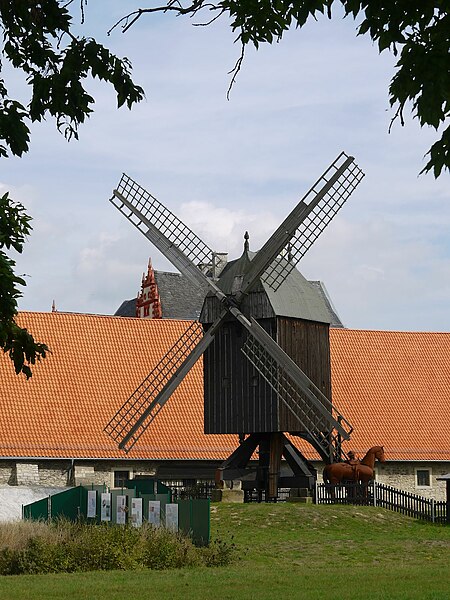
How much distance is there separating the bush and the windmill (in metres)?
8.24

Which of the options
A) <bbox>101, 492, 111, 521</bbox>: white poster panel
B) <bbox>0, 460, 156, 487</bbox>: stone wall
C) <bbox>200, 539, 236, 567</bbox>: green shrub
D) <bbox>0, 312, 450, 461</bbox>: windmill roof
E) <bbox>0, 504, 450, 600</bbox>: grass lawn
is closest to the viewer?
<bbox>0, 504, 450, 600</bbox>: grass lawn

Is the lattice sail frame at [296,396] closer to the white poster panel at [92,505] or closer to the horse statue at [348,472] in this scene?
the horse statue at [348,472]

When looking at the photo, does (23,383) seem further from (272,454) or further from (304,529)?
(304,529)

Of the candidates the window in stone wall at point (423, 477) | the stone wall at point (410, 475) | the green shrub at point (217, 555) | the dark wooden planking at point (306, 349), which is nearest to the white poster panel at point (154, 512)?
the green shrub at point (217, 555)

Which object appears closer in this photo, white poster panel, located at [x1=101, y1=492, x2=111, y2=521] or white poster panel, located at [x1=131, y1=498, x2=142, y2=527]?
white poster panel, located at [x1=131, y1=498, x2=142, y2=527]

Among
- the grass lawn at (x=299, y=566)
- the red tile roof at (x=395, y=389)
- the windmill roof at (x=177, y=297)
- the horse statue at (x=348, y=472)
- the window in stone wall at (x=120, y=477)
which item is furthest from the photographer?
the windmill roof at (x=177, y=297)

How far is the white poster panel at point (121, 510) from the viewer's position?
22484mm

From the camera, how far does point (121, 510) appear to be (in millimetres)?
22562

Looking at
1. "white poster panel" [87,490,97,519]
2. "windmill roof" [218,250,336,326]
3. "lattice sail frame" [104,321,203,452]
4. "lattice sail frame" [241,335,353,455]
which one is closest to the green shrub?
"white poster panel" [87,490,97,519]

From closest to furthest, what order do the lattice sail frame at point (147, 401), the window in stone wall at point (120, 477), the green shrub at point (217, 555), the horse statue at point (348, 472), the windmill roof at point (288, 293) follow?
the green shrub at point (217, 555) → the horse statue at point (348, 472) → the windmill roof at point (288, 293) → the lattice sail frame at point (147, 401) → the window in stone wall at point (120, 477)

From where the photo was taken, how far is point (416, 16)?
24.1ft

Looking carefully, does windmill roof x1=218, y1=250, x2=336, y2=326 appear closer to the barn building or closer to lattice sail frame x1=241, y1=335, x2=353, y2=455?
lattice sail frame x1=241, y1=335, x2=353, y2=455

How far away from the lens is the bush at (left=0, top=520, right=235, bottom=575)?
1970 cm

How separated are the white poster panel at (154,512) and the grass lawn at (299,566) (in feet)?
5.83
